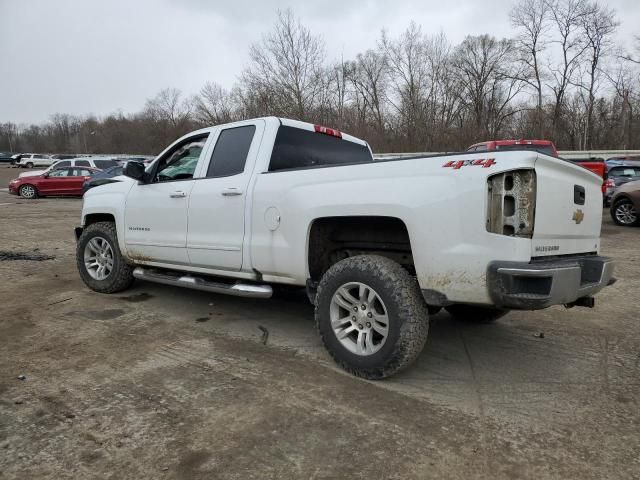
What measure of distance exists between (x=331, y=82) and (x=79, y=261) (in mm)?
33084

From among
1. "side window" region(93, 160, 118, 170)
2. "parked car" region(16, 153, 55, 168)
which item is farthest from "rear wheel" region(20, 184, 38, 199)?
"parked car" region(16, 153, 55, 168)

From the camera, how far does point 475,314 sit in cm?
444

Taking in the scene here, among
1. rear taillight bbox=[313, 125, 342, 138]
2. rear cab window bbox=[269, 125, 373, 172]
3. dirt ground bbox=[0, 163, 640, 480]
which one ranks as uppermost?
rear taillight bbox=[313, 125, 342, 138]

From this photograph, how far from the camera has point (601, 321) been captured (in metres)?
4.61

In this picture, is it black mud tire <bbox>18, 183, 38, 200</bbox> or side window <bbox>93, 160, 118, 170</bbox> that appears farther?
side window <bbox>93, 160, 118, 170</bbox>

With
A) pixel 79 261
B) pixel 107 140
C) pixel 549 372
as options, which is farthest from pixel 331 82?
pixel 107 140

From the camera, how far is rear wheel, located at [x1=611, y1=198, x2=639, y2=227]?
1149cm

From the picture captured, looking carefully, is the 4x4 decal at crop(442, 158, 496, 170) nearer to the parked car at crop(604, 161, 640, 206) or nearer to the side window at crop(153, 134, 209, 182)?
the side window at crop(153, 134, 209, 182)

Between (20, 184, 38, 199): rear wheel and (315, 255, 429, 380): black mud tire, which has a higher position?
A: (20, 184, 38, 199): rear wheel

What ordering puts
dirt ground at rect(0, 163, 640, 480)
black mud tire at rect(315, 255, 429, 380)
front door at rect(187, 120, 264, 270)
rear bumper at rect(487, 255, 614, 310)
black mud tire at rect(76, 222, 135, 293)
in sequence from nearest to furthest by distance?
dirt ground at rect(0, 163, 640, 480)
rear bumper at rect(487, 255, 614, 310)
black mud tire at rect(315, 255, 429, 380)
front door at rect(187, 120, 264, 270)
black mud tire at rect(76, 222, 135, 293)

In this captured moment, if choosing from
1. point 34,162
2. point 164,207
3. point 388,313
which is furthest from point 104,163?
point 34,162

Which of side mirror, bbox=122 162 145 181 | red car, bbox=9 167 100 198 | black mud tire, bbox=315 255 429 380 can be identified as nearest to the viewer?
black mud tire, bbox=315 255 429 380

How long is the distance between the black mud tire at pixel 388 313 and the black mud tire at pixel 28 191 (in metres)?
23.1

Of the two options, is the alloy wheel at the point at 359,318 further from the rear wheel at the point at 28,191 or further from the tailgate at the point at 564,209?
the rear wheel at the point at 28,191
